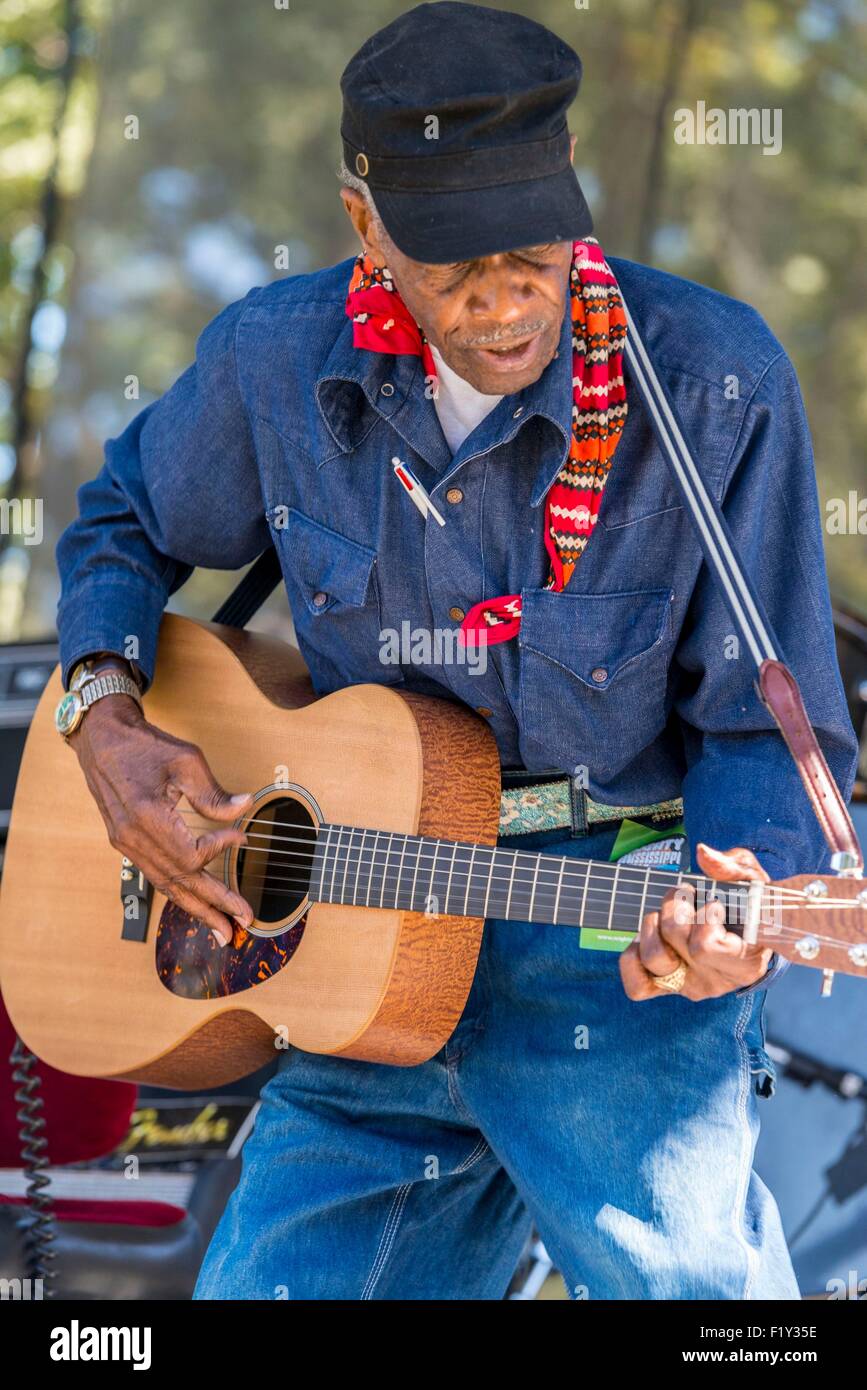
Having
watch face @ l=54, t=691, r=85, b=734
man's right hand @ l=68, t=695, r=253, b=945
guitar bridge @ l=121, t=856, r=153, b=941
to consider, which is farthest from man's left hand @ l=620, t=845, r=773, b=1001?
watch face @ l=54, t=691, r=85, b=734

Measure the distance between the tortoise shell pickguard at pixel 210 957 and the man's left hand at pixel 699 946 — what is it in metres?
0.62

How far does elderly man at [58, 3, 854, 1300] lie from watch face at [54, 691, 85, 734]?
0.25 feet

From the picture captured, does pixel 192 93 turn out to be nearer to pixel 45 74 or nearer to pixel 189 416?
pixel 45 74

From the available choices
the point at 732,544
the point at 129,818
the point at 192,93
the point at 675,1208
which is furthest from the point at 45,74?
the point at 675,1208

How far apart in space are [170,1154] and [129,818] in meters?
1.14

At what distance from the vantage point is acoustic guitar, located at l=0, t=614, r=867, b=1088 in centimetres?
197

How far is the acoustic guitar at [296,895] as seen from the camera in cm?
197

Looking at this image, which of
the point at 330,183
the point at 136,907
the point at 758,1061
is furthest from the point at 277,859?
the point at 330,183

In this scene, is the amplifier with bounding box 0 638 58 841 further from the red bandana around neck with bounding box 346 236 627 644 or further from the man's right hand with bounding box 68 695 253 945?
the red bandana around neck with bounding box 346 236 627 644

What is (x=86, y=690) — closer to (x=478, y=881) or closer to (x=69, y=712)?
(x=69, y=712)

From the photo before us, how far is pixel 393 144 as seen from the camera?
73.7 inches

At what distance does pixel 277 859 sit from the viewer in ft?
7.51

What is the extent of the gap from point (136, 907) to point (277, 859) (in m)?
0.31

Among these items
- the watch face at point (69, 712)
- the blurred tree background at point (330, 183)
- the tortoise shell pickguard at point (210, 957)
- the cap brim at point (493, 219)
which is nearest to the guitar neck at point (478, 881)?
the tortoise shell pickguard at point (210, 957)
